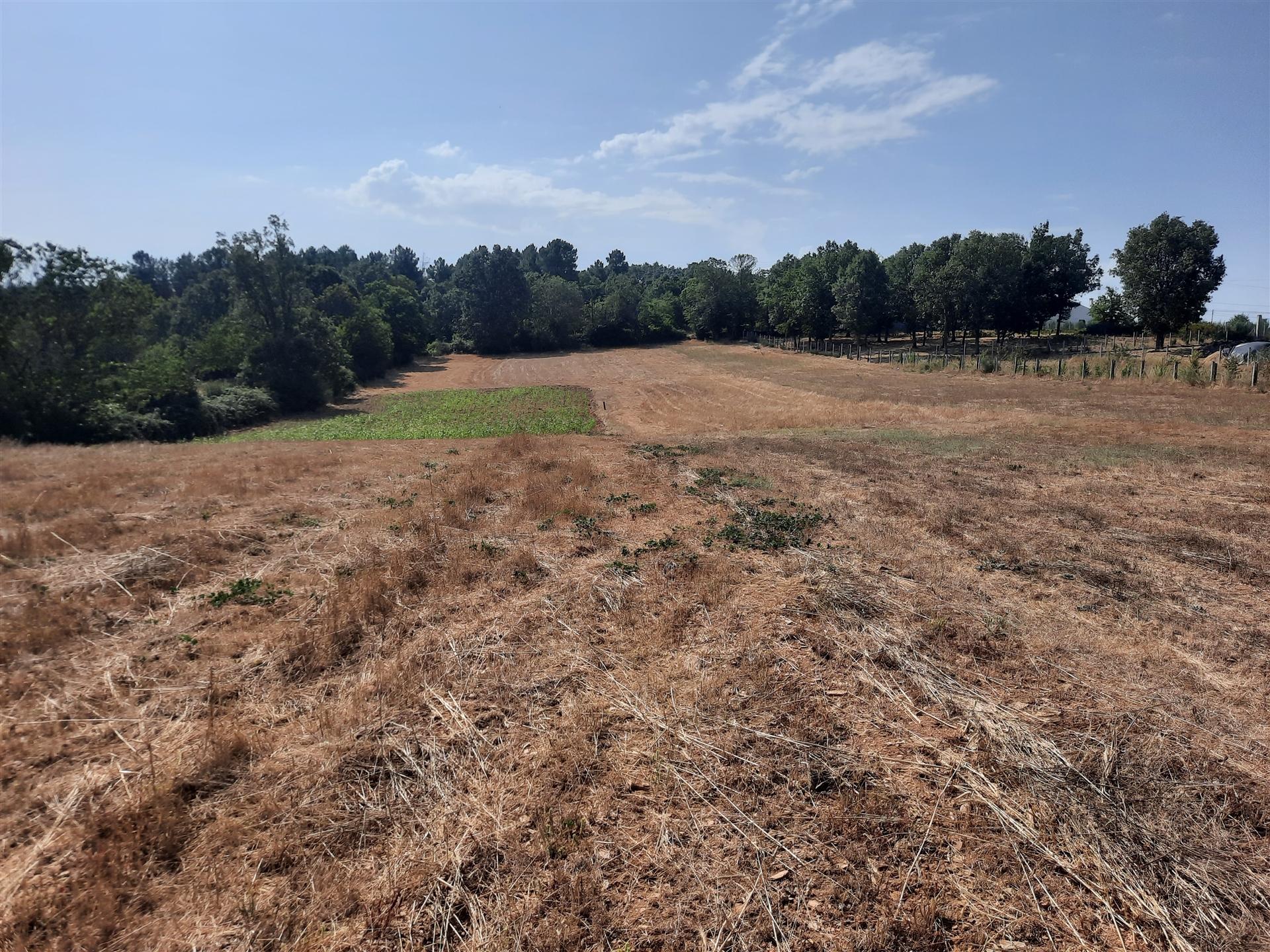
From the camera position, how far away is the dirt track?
78.1ft

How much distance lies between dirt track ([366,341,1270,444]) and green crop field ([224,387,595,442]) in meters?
2.63

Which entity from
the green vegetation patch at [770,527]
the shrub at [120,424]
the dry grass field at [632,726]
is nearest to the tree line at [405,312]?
the shrub at [120,424]

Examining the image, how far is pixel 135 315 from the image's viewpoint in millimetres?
28609

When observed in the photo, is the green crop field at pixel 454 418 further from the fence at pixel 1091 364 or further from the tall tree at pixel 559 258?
the tall tree at pixel 559 258

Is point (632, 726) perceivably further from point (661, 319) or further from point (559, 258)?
point (559, 258)

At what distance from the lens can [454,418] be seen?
35.4 metres

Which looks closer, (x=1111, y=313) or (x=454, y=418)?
(x=454, y=418)

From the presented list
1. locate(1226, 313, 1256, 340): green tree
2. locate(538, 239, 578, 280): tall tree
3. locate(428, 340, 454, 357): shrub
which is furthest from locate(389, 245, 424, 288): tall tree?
locate(1226, 313, 1256, 340): green tree

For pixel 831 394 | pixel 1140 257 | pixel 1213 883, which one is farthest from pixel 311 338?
pixel 1140 257

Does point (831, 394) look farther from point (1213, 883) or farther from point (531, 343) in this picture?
point (531, 343)

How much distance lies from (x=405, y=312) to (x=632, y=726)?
86.4 m

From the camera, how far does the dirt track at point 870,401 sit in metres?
23.8

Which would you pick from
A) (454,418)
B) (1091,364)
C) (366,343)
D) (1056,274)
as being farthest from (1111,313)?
(366,343)

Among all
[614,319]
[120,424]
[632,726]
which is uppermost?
[614,319]
